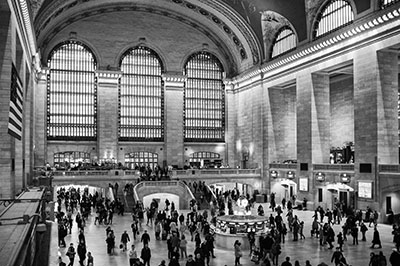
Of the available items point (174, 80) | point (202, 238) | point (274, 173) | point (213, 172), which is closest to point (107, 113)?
point (174, 80)

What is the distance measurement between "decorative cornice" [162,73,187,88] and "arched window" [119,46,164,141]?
0.89 metres

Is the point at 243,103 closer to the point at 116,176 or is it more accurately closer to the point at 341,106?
the point at 341,106

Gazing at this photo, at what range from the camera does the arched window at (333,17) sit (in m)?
28.5

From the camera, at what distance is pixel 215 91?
44719 millimetres

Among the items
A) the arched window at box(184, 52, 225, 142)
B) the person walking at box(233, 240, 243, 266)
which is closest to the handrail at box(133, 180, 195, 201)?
the arched window at box(184, 52, 225, 142)

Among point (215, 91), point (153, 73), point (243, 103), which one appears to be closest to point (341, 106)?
point (243, 103)

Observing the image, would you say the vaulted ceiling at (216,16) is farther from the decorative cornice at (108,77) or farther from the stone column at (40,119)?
the decorative cornice at (108,77)

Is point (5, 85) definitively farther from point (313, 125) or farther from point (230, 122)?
point (230, 122)

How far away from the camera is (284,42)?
119 feet

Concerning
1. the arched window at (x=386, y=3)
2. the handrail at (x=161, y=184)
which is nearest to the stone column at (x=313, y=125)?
the arched window at (x=386, y=3)

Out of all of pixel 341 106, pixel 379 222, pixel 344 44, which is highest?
pixel 344 44

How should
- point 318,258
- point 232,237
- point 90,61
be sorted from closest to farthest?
point 318,258 < point 232,237 < point 90,61

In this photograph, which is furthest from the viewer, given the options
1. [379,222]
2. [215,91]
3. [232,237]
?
[215,91]

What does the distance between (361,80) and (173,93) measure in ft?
65.1
